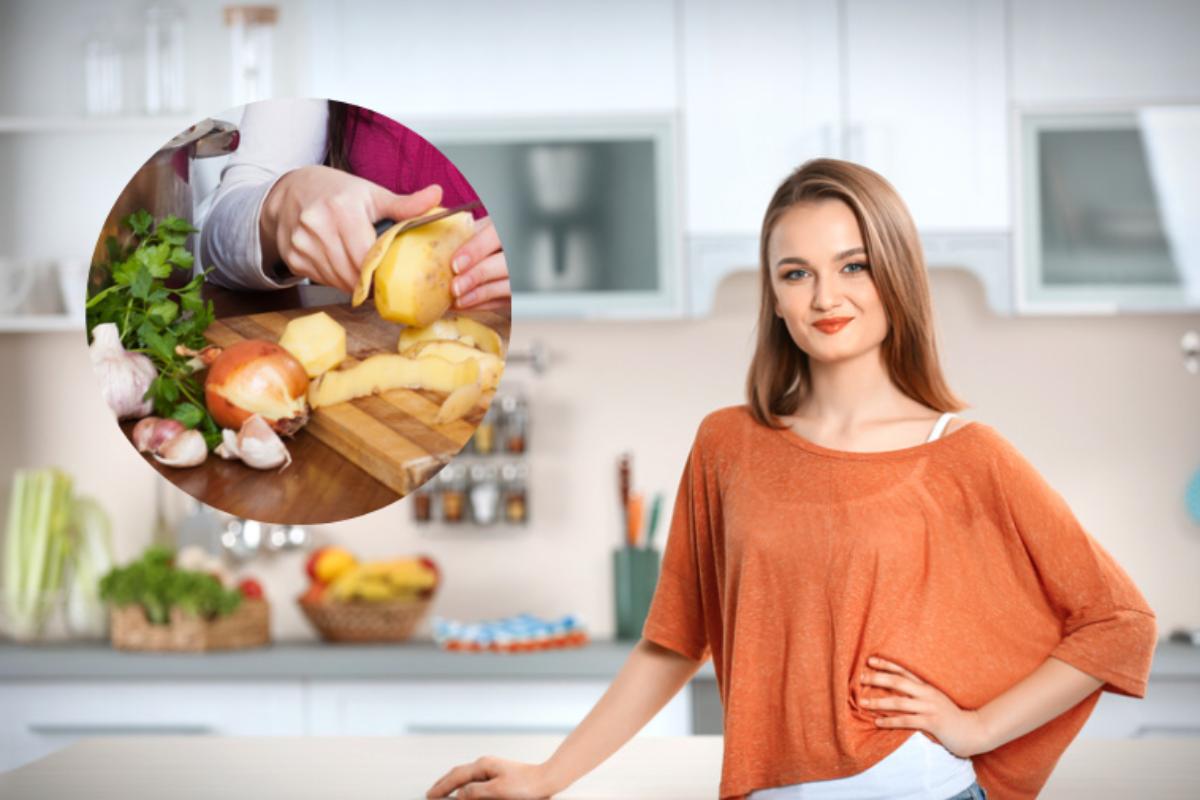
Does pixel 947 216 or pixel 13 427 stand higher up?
pixel 947 216

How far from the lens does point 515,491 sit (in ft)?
9.67

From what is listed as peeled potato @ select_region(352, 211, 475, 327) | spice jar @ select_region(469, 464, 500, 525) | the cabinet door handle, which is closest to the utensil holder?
spice jar @ select_region(469, 464, 500, 525)

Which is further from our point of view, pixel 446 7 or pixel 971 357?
pixel 971 357

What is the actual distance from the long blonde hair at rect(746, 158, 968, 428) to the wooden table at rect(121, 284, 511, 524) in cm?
39

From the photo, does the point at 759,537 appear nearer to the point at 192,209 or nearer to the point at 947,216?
the point at 192,209

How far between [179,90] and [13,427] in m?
0.89

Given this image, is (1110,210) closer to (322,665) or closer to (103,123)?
(322,665)

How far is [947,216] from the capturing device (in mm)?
2650

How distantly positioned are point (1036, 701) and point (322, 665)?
1693mm

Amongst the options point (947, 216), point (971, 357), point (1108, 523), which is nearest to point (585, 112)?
point (947, 216)

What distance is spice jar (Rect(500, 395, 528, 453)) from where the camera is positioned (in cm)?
291

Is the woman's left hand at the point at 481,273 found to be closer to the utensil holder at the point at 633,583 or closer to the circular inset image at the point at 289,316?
the circular inset image at the point at 289,316

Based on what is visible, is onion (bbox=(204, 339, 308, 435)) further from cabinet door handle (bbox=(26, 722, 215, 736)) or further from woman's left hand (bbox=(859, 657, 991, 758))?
cabinet door handle (bbox=(26, 722, 215, 736))

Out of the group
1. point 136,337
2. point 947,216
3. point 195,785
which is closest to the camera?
point 136,337
